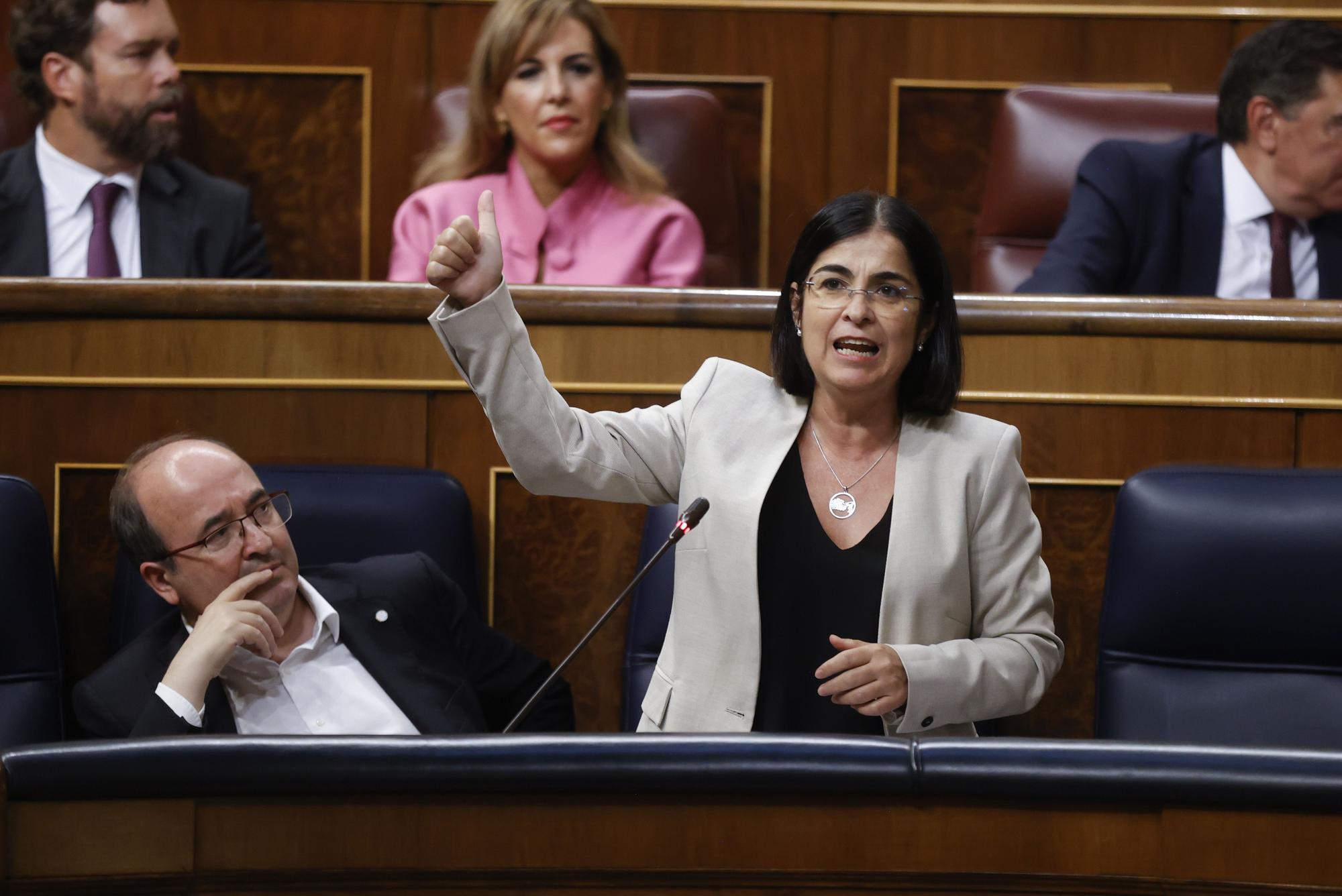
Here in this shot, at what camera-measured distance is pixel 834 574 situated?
86cm

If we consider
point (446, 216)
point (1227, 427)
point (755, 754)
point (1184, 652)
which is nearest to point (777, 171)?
point (446, 216)

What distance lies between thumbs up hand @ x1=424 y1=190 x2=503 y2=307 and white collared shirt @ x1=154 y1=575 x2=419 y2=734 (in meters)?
0.29

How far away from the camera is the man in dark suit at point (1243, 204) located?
140 cm

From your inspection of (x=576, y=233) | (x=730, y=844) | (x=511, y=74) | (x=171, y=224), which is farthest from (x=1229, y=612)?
(x=171, y=224)

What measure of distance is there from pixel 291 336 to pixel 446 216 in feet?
1.34

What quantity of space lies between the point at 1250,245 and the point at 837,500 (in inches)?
29.0

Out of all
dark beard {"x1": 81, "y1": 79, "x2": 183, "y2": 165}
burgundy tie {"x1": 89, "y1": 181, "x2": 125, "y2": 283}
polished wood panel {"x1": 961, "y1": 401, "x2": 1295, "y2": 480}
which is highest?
dark beard {"x1": 81, "y1": 79, "x2": 183, "y2": 165}

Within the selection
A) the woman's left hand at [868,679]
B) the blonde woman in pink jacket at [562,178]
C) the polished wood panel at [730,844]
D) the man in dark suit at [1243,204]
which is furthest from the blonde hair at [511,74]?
the polished wood panel at [730,844]

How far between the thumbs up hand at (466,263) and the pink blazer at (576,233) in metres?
0.64

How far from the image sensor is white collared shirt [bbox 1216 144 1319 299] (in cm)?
141

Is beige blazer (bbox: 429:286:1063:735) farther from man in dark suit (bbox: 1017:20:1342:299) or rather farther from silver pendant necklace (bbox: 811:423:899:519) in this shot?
man in dark suit (bbox: 1017:20:1342:299)

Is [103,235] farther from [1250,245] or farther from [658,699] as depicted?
[1250,245]

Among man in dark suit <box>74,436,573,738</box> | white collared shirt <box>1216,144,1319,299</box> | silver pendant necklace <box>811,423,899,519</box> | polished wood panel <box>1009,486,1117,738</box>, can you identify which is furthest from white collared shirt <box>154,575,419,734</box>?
white collared shirt <box>1216,144,1319,299</box>

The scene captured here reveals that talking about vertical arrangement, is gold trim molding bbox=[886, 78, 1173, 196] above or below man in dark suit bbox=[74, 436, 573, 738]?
above
